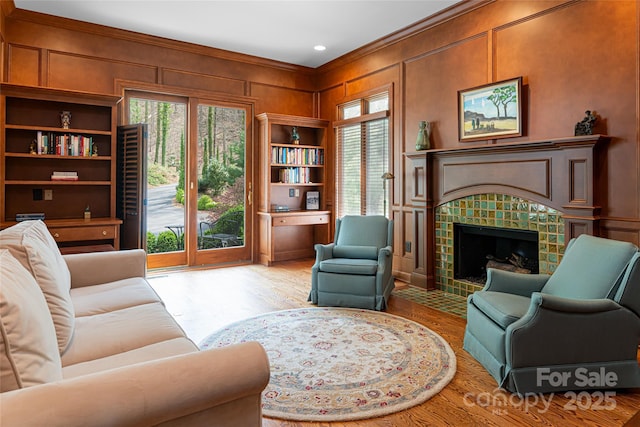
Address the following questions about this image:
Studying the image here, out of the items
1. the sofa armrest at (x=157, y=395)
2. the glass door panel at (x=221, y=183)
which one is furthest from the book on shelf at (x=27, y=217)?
the sofa armrest at (x=157, y=395)

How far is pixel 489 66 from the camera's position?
4105mm

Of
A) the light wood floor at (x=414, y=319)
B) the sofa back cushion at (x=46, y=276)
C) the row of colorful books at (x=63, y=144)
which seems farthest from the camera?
the row of colorful books at (x=63, y=144)

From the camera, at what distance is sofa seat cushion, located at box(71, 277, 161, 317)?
2338 mm

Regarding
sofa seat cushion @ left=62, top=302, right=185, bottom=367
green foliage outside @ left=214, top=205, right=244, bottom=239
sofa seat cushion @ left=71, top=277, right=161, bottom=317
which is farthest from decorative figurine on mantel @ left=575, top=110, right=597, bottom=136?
green foliage outside @ left=214, top=205, right=244, bottom=239

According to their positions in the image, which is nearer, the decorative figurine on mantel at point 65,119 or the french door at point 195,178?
the decorative figurine on mantel at point 65,119

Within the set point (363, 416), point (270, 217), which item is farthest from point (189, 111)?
point (363, 416)

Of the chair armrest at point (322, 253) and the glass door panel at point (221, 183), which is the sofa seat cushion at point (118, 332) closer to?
the chair armrest at point (322, 253)

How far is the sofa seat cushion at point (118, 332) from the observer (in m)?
1.76

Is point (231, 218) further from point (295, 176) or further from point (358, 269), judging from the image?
point (358, 269)

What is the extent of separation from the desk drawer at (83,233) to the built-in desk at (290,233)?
213 cm

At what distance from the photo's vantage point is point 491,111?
4043mm

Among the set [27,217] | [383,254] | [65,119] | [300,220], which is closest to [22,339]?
[383,254]

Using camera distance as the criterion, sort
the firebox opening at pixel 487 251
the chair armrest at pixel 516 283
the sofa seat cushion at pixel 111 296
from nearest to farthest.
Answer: the sofa seat cushion at pixel 111 296, the chair armrest at pixel 516 283, the firebox opening at pixel 487 251

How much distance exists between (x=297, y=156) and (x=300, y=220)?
1019mm
